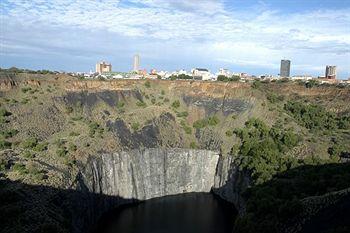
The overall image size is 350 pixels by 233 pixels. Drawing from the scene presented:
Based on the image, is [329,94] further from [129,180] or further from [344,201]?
[344,201]

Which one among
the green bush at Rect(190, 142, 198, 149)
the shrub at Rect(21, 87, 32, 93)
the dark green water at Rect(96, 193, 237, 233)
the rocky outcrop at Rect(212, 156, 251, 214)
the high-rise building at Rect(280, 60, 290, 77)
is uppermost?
the high-rise building at Rect(280, 60, 290, 77)

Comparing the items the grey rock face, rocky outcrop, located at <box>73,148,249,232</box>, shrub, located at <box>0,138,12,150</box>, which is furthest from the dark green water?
shrub, located at <box>0,138,12,150</box>

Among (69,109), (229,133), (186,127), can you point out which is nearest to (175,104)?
(186,127)

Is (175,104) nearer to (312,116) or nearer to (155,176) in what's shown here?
(155,176)

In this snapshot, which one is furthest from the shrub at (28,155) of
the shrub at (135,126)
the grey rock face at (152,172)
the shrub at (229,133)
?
the shrub at (229,133)

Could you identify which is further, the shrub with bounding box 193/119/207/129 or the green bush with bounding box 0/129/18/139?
the shrub with bounding box 193/119/207/129

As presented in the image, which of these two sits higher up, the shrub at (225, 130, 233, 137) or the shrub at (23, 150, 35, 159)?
the shrub at (23, 150, 35, 159)

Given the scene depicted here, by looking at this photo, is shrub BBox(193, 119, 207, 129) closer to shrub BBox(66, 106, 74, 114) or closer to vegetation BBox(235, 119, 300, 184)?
vegetation BBox(235, 119, 300, 184)
